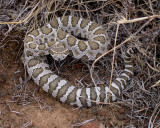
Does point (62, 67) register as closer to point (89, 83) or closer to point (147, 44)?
point (89, 83)

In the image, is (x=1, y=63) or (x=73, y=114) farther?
(x=1, y=63)

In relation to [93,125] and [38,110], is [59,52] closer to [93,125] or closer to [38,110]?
[38,110]

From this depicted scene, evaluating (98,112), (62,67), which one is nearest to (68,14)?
(62,67)

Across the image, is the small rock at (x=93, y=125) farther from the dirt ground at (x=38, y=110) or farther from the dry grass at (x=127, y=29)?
the dry grass at (x=127, y=29)

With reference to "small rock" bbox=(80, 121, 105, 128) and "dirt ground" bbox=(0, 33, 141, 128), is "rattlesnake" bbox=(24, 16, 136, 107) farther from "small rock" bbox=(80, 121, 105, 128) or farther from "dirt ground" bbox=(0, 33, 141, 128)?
"small rock" bbox=(80, 121, 105, 128)

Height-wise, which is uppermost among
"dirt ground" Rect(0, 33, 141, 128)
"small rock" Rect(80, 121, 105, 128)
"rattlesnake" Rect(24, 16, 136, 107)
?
"rattlesnake" Rect(24, 16, 136, 107)

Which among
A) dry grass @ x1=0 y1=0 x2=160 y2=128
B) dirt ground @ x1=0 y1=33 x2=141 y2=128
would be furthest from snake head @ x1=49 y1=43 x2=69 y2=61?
dirt ground @ x1=0 y1=33 x2=141 y2=128

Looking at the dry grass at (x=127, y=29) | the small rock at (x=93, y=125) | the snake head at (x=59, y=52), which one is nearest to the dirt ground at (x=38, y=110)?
the small rock at (x=93, y=125)
